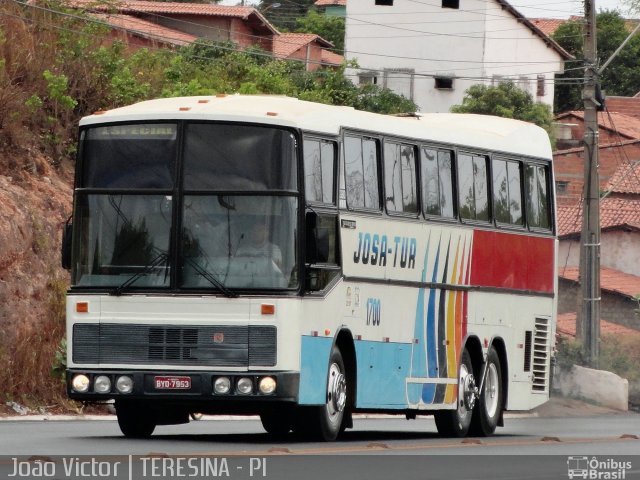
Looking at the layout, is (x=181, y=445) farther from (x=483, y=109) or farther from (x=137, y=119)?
(x=483, y=109)

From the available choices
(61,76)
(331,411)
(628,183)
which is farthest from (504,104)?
(331,411)

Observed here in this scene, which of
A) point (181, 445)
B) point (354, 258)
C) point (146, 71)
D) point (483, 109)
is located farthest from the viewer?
point (483, 109)

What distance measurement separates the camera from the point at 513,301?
23.5m

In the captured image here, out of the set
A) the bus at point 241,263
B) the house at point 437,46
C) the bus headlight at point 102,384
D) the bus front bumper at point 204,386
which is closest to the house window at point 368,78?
the house at point 437,46

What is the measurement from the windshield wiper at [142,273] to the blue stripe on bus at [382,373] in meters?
2.49

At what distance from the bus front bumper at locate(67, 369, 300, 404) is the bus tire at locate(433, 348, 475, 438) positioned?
475 cm

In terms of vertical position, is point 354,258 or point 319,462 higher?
point 354,258

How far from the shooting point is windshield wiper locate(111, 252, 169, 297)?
17.9m

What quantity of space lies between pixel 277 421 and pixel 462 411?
11.9ft

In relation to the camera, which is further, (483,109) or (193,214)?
(483,109)

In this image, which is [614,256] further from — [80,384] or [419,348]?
[80,384]

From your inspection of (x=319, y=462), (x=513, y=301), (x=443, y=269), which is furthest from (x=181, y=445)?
(x=513, y=301)

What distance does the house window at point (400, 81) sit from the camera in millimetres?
84500

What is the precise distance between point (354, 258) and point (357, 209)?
1.76 feet
